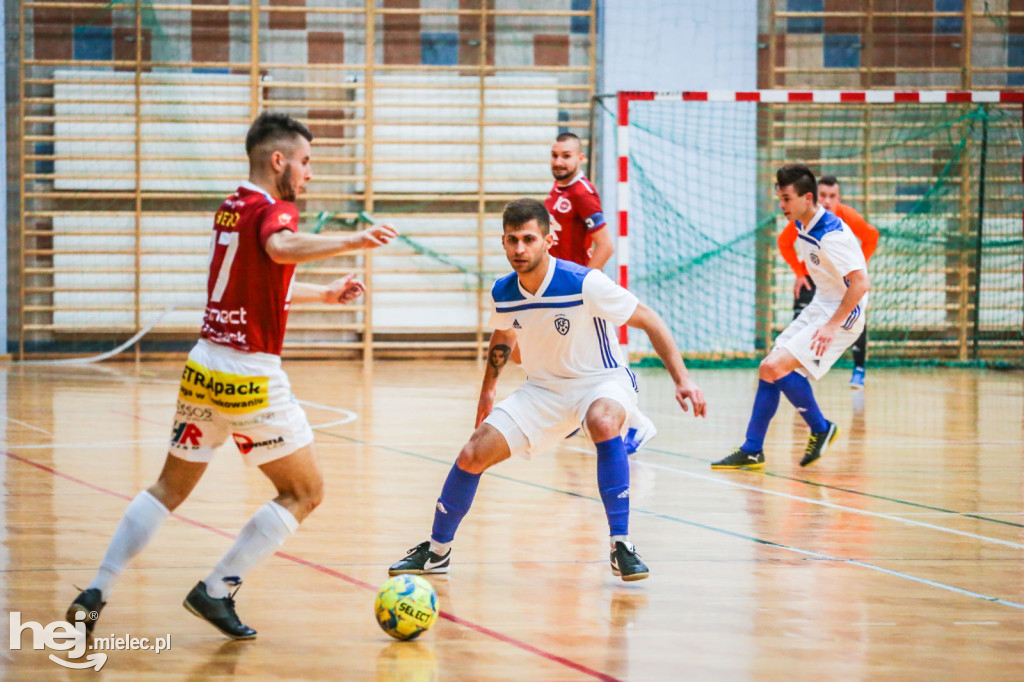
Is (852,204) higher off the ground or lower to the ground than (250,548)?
higher

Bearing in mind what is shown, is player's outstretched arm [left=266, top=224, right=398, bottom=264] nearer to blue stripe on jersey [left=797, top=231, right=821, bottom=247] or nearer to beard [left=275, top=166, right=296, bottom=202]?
beard [left=275, top=166, right=296, bottom=202]

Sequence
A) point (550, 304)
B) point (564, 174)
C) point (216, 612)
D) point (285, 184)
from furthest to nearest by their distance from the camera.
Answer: point (564, 174), point (550, 304), point (285, 184), point (216, 612)

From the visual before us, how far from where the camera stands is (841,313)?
6891 millimetres

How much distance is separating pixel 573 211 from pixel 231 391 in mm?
4208

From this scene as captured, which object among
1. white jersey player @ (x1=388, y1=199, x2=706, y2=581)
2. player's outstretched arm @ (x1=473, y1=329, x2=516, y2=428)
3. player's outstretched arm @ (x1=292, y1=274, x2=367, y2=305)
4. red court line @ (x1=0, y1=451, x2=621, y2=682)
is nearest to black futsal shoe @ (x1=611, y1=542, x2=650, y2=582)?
white jersey player @ (x1=388, y1=199, x2=706, y2=581)

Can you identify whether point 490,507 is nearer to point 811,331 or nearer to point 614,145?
point 811,331

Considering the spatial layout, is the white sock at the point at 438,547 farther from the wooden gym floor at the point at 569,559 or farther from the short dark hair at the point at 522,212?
the short dark hair at the point at 522,212

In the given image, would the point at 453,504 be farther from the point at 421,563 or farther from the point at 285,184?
the point at 285,184

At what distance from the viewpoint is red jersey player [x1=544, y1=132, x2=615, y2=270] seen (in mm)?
7281

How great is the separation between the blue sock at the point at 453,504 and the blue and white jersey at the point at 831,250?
3.45m

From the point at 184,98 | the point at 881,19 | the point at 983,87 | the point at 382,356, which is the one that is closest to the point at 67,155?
the point at 184,98

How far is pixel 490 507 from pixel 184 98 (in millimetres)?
10746

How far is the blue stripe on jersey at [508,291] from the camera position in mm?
4641

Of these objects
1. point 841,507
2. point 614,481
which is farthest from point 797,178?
point 614,481
